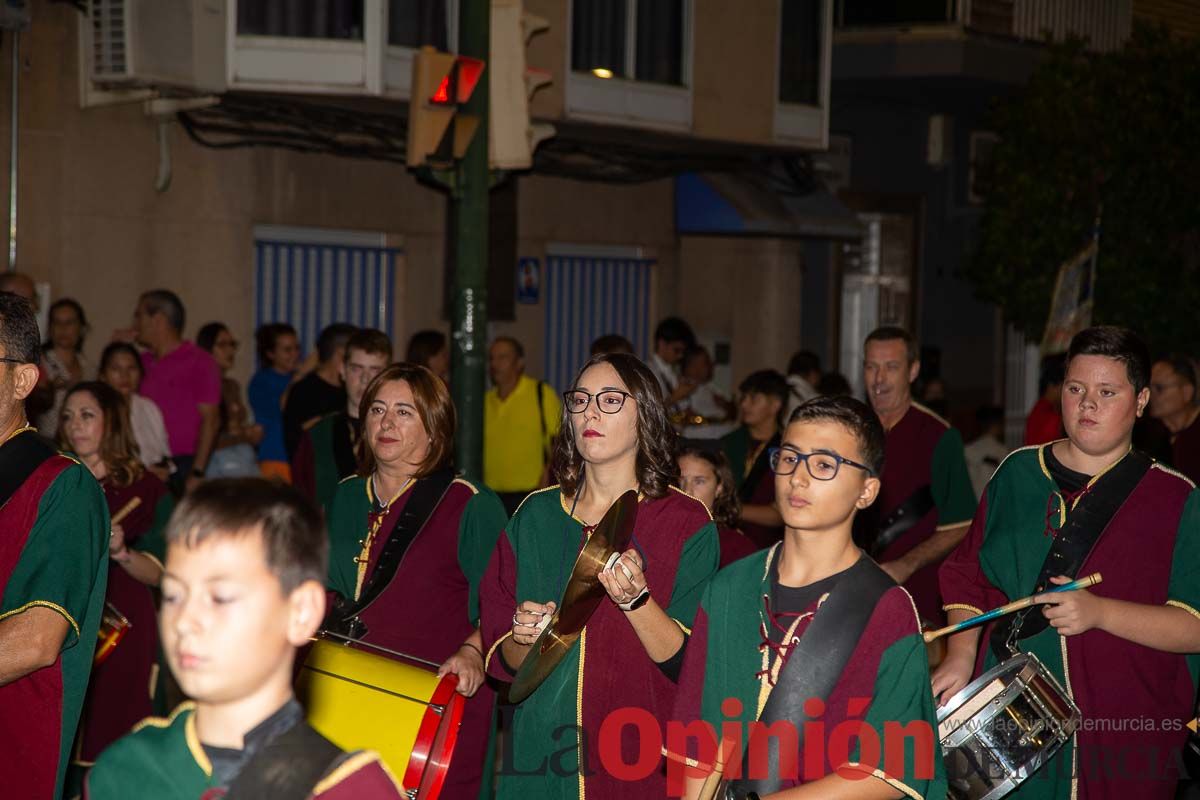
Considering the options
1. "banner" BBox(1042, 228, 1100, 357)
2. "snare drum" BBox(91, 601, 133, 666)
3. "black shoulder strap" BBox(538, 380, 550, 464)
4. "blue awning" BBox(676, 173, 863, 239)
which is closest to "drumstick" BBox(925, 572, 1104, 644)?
"snare drum" BBox(91, 601, 133, 666)

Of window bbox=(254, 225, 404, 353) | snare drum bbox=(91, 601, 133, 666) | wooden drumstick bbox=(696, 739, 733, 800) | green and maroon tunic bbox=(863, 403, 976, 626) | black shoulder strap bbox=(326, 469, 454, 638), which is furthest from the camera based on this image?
window bbox=(254, 225, 404, 353)

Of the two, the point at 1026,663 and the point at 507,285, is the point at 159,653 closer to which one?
the point at 1026,663

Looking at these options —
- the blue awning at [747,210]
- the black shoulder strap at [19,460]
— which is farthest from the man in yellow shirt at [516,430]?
the blue awning at [747,210]

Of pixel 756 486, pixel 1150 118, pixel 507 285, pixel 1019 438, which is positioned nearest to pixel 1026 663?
pixel 756 486

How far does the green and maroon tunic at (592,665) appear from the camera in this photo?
15.5 ft

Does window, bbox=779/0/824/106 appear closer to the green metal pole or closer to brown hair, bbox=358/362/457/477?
the green metal pole

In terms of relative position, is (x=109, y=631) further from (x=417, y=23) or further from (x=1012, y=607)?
(x=417, y=23)

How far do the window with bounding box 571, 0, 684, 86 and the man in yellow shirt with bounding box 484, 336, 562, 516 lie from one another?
5.61 m

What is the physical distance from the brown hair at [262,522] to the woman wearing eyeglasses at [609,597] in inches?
64.7

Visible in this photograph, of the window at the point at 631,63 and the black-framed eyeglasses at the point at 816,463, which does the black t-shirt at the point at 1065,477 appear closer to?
the black-framed eyeglasses at the point at 816,463

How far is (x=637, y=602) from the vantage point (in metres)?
4.31

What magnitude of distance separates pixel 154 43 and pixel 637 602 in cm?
970

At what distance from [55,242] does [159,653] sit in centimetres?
653

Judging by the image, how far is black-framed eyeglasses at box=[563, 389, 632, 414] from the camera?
16.0 ft
